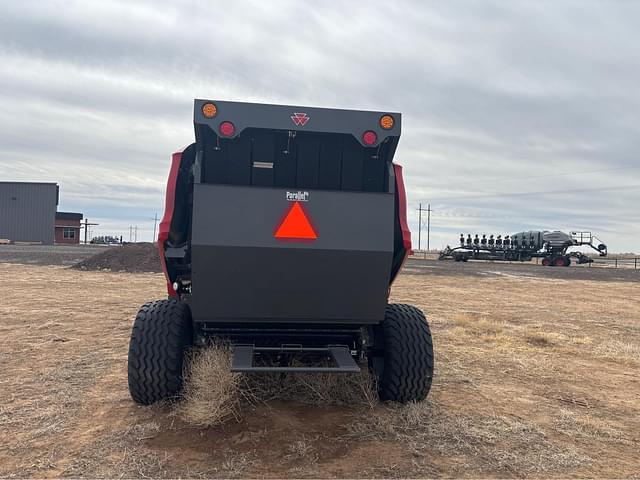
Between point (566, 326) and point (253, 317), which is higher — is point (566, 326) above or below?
below

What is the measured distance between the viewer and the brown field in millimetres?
3592

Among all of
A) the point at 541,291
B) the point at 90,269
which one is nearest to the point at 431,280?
the point at 541,291

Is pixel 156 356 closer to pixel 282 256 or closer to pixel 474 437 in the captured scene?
pixel 282 256

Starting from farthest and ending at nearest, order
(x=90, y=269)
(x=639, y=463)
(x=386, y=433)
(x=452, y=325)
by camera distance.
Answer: (x=90, y=269) → (x=452, y=325) → (x=386, y=433) → (x=639, y=463)

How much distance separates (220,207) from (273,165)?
2.21ft

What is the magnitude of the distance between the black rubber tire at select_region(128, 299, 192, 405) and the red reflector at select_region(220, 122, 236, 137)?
1674 millimetres

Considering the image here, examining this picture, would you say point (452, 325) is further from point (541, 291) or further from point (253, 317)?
point (541, 291)

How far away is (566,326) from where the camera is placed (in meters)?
10.5

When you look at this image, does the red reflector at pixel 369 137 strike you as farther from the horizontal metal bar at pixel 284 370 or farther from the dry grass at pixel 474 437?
the dry grass at pixel 474 437

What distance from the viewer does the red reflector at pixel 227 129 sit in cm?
400

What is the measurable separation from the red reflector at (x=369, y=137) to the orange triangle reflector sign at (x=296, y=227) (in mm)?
774

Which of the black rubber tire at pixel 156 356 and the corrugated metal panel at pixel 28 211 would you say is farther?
the corrugated metal panel at pixel 28 211

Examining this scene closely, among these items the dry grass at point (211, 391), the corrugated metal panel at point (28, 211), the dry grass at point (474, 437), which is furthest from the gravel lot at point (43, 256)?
the dry grass at point (474, 437)

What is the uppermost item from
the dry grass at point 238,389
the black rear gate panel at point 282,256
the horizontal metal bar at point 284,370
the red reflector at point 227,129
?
the red reflector at point 227,129
